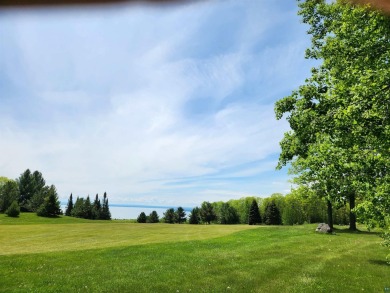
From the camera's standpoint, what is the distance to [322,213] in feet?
305

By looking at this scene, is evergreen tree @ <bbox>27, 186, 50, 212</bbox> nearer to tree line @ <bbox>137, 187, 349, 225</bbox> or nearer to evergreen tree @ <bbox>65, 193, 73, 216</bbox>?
evergreen tree @ <bbox>65, 193, 73, 216</bbox>

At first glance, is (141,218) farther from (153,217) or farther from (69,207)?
(69,207)

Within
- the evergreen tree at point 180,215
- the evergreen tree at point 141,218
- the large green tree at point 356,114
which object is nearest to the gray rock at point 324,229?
the large green tree at point 356,114

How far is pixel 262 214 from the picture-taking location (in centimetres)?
10444

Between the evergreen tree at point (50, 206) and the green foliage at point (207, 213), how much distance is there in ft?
153

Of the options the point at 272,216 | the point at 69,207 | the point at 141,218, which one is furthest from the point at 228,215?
the point at 69,207

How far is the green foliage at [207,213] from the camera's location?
103688 mm

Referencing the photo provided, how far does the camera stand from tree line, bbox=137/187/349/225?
9188cm

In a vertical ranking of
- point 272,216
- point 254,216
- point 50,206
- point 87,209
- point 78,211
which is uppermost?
point 50,206

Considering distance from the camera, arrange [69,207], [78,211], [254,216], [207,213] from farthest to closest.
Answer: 1. [69,207]
2. [207,213]
3. [78,211]
4. [254,216]

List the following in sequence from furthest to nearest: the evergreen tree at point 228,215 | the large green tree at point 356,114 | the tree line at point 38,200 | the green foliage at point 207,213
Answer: the evergreen tree at point 228,215, the green foliage at point 207,213, the tree line at point 38,200, the large green tree at point 356,114

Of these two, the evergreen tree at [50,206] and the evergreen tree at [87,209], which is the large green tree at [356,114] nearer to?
the evergreen tree at [50,206]

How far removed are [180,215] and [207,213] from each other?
31.7ft

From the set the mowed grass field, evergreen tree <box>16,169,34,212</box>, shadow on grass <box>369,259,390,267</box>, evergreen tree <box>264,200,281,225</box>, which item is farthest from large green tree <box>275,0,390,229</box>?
evergreen tree <box>16,169,34,212</box>
